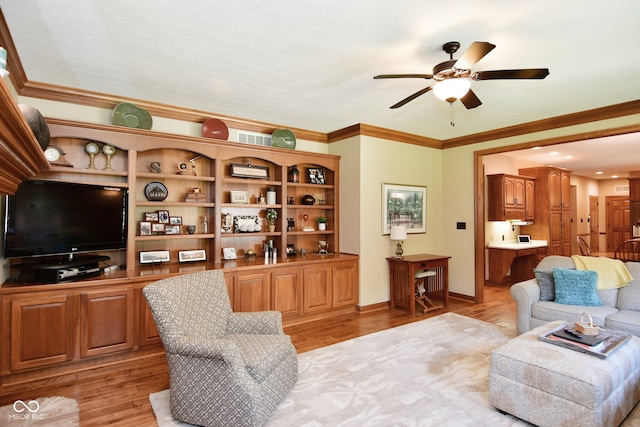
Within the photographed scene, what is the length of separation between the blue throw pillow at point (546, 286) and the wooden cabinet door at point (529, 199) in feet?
12.8

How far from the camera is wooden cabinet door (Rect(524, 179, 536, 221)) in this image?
714 cm

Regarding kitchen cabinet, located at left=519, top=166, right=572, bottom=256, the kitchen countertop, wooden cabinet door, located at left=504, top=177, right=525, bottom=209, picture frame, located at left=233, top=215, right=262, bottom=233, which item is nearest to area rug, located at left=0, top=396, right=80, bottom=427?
picture frame, located at left=233, top=215, right=262, bottom=233

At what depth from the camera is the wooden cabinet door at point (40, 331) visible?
277 centimetres

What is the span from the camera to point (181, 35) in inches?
95.7

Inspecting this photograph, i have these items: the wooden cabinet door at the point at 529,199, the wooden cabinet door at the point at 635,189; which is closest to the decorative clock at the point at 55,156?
the wooden cabinet door at the point at 529,199

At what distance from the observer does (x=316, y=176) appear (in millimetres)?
5078

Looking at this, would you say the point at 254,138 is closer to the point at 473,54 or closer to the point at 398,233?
the point at 398,233

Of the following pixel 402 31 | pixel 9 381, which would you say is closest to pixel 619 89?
pixel 402 31

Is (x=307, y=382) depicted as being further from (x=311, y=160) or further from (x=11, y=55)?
(x=11, y=55)

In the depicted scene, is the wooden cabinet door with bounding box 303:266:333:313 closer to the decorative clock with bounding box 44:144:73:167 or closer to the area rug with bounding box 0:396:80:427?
the area rug with bounding box 0:396:80:427

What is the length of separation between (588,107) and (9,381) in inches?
252

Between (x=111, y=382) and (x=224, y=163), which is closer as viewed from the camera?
(x=111, y=382)

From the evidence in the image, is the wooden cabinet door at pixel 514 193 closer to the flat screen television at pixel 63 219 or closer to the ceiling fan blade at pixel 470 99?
the ceiling fan blade at pixel 470 99

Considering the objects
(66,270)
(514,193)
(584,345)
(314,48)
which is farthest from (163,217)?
(514,193)
